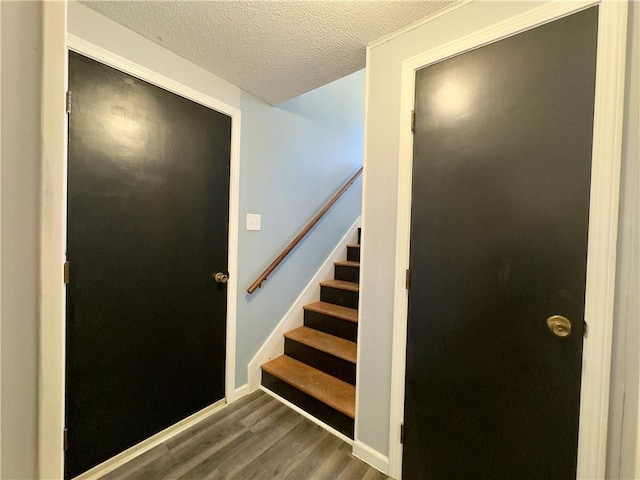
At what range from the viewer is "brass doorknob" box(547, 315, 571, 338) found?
0.87m

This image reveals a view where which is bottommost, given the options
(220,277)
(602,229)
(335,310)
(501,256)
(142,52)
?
(335,310)

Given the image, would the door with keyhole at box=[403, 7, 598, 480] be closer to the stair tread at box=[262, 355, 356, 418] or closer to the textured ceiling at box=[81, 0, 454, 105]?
the textured ceiling at box=[81, 0, 454, 105]

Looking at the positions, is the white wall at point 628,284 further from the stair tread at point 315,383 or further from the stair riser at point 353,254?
the stair riser at point 353,254

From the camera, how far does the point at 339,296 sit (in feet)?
7.63

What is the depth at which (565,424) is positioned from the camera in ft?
2.89

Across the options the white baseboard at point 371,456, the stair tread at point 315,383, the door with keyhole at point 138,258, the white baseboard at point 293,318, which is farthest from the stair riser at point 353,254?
the white baseboard at point 371,456

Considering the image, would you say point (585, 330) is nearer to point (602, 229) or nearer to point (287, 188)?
point (602, 229)

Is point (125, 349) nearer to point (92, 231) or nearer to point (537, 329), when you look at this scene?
point (92, 231)

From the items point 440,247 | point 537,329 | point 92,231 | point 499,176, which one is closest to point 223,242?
point 92,231

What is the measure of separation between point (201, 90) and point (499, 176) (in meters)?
1.70

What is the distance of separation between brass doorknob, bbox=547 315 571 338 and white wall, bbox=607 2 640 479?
0.12 metres

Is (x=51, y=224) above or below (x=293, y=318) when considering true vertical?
above

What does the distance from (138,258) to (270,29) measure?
4.47ft

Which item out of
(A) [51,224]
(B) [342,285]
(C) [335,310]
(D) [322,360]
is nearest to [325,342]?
(D) [322,360]
